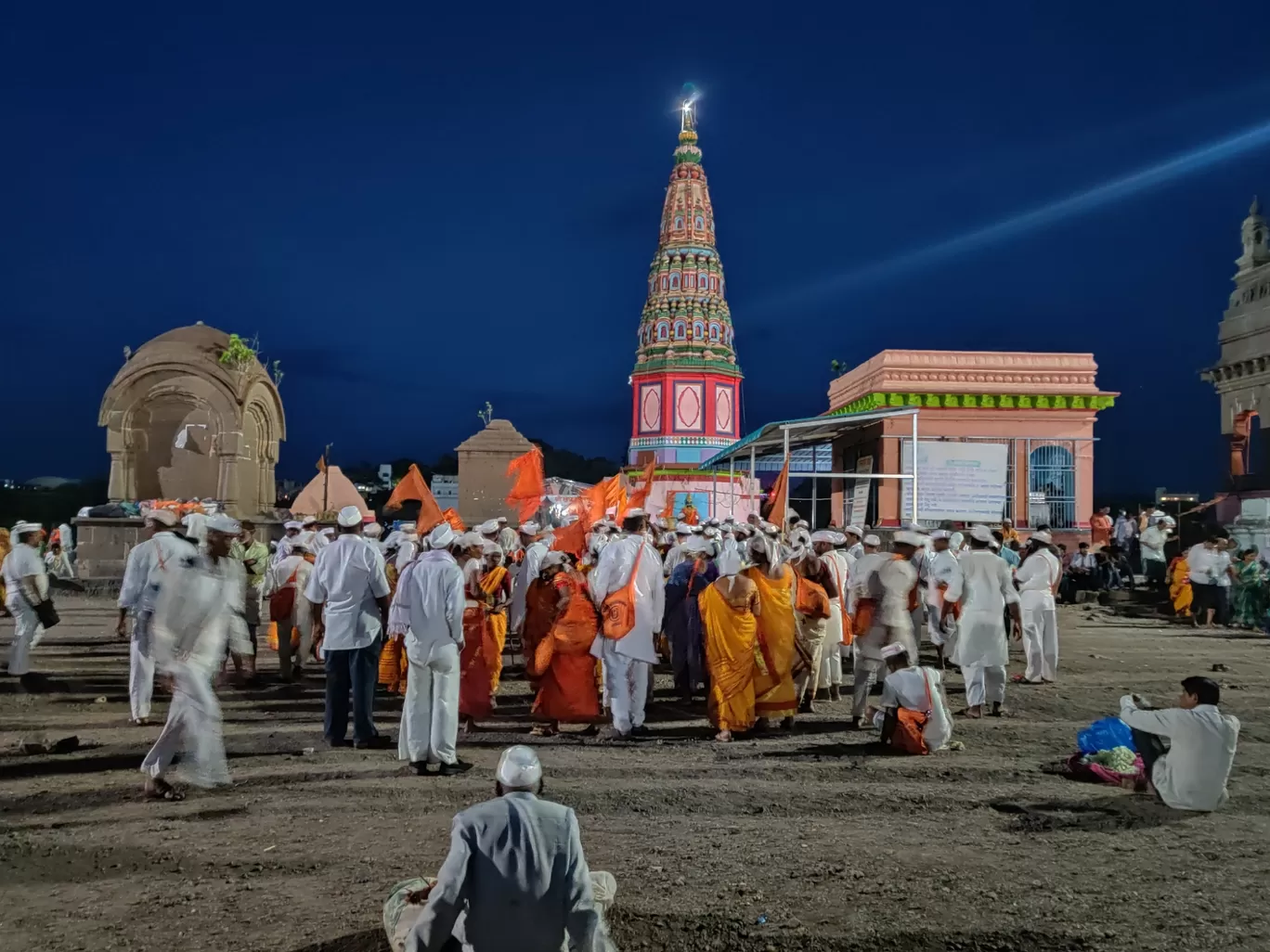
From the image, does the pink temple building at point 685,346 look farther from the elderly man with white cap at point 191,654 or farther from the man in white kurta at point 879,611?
the elderly man with white cap at point 191,654

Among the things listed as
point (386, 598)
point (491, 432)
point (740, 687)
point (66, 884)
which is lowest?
point (66, 884)

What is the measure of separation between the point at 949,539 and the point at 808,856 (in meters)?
5.92

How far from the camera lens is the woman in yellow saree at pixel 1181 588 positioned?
16719 millimetres

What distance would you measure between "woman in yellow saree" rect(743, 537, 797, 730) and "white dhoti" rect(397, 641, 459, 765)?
2.49 m

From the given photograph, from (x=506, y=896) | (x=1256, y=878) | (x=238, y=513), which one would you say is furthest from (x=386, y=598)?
(x=238, y=513)

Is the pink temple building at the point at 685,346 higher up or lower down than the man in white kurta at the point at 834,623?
higher up

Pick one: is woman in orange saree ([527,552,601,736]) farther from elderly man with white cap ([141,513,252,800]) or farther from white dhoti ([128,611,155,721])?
white dhoti ([128,611,155,721])

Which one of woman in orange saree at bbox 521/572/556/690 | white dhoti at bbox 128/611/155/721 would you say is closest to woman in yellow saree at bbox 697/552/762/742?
woman in orange saree at bbox 521/572/556/690

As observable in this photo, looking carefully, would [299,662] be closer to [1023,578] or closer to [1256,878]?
[1023,578]

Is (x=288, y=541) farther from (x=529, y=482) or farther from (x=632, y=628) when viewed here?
(x=632, y=628)

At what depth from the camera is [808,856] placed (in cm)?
473

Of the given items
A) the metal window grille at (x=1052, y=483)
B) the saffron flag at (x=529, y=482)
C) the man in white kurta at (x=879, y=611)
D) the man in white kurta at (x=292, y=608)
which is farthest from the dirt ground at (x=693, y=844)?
the metal window grille at (x=1052, y=483)

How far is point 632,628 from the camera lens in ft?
24.3

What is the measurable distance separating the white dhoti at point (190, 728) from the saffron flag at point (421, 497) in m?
5.16
